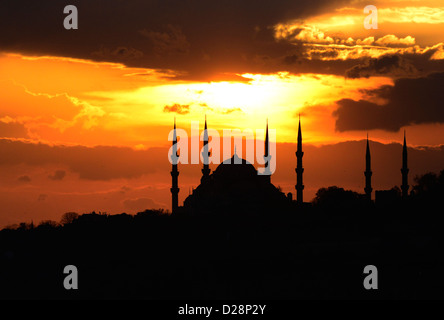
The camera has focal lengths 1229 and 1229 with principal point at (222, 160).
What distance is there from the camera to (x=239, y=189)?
10425cm

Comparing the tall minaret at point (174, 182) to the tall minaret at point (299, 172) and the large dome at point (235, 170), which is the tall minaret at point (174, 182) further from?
the tall minaret at point (299, 172)

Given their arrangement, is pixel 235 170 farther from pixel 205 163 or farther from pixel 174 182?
pixel 174 182

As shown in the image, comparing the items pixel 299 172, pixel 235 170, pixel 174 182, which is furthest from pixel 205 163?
pixel 299 172

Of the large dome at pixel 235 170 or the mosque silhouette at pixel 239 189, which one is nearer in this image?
the mosque silhouette at pixel 239 189

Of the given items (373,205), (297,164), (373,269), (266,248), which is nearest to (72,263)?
(266,248)

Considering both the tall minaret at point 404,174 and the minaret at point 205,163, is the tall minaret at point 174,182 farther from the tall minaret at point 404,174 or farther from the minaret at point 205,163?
the tall minaret at point 404,174

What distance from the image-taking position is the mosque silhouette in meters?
102

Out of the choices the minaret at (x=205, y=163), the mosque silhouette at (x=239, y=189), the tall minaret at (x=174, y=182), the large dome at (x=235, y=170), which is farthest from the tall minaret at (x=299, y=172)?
the tall minaret at (x=174, y=182)

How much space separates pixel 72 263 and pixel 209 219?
19.1m

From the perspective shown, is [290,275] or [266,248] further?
[266,248]

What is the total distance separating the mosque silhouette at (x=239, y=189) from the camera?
10250 centimetres

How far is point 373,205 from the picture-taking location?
4163 inches
